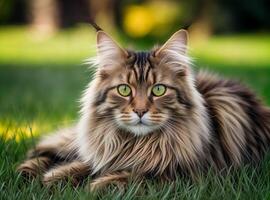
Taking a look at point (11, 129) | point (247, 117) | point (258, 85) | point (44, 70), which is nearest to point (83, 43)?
point (44, 70)

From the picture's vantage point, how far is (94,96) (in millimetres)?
4398

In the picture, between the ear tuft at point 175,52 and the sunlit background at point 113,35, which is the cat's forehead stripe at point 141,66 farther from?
the sunlit background at point 113,35

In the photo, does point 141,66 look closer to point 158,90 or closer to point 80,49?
point 158,90

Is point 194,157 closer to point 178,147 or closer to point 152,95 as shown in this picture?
point 178,147

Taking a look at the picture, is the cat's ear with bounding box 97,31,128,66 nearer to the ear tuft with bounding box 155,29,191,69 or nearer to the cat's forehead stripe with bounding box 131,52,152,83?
the cat's forehead stripe with bounding box 131,52,152,83

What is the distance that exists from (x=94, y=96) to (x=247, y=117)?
1053 millimetres

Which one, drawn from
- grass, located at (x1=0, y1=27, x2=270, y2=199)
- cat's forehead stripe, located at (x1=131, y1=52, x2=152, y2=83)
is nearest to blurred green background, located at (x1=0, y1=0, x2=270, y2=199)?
grass, located at (x1=0, y1=27, x2=270, y2=199)

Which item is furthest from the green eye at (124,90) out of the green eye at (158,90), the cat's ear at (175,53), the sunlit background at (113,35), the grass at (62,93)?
the sunlit background at (113,35)

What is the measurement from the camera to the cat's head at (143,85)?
4145 mm

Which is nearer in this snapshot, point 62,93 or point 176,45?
point 176,45

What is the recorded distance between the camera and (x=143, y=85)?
166 inches

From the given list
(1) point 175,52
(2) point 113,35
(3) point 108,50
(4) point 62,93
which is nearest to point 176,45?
(1) point 175,52

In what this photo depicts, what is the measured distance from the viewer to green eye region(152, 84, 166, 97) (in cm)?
421

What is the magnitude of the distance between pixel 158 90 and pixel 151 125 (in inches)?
9.1
